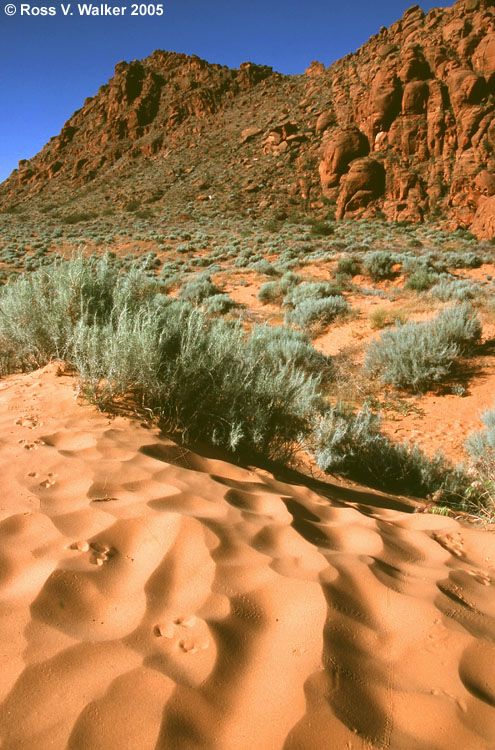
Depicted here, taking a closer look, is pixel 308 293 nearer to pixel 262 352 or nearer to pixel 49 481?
pixel 262 352

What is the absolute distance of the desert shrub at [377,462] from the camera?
3428 mm

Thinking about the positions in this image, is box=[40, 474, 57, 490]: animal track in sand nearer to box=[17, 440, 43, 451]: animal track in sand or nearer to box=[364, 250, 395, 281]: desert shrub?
box=[17, 440, 43, 451]: animal track in sand

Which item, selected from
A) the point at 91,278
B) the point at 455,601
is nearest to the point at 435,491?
the point at 455,601

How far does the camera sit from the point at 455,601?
1.54m

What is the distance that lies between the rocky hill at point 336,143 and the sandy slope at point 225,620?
2525 cm

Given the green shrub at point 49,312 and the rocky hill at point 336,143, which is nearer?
the green shrub at point 49,312

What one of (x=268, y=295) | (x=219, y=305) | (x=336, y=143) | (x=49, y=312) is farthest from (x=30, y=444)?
(x=336, y=143)

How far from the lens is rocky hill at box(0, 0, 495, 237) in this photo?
100ft

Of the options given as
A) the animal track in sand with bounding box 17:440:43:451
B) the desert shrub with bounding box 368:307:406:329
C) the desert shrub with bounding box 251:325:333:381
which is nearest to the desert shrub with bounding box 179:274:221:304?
the desert shrub with bounding box 368:307:406:329

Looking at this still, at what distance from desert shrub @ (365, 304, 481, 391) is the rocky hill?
64.5 feet

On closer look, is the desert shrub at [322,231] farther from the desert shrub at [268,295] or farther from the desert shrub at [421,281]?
the desert shrub at [268,295]

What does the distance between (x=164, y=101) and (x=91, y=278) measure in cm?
7113

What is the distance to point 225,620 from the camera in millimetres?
1342

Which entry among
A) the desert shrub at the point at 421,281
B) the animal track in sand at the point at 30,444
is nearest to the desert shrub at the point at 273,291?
the desert shrub at the point at 421,281
